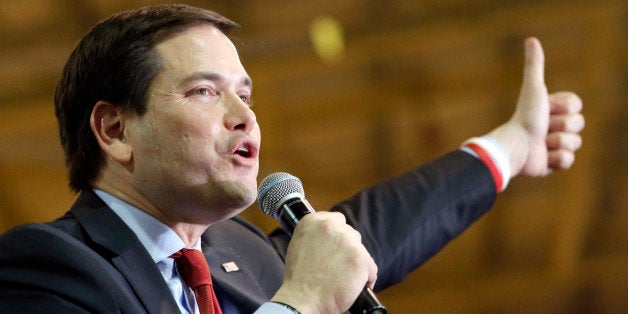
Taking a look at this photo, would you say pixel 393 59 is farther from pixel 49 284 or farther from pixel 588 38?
pixel 49 284

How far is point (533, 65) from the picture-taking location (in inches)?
88.9

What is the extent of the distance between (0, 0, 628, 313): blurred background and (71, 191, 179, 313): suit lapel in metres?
2.17

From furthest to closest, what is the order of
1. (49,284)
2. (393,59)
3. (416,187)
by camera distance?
1. (393,59)
2. (416,187)
3. (49,284)

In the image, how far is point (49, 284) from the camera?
1.43 metres

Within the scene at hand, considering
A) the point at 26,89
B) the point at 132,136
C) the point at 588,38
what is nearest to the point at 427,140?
the point at 588,38

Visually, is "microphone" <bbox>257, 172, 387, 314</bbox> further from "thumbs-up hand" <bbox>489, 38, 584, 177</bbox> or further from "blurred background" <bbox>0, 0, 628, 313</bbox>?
"blurred background" <bbox>0, 0, 628, 313</bbox>

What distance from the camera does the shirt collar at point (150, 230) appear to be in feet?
5.45

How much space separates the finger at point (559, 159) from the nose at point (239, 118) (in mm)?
954

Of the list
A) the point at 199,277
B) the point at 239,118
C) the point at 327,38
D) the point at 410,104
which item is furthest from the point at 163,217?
the point at 410,104

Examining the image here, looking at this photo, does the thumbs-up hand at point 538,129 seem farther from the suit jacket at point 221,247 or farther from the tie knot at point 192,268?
the tie knot at point 192,268

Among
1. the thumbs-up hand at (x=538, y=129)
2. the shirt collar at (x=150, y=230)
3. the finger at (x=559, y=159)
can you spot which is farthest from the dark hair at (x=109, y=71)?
the finger at (x=559, y=159)

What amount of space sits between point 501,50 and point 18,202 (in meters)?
2.54

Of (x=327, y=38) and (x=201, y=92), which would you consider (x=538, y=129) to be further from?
(x=327, y=38)

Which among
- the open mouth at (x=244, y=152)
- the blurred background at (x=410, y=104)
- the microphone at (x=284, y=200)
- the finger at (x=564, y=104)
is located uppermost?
the open mouth at (x=244, y=152)
